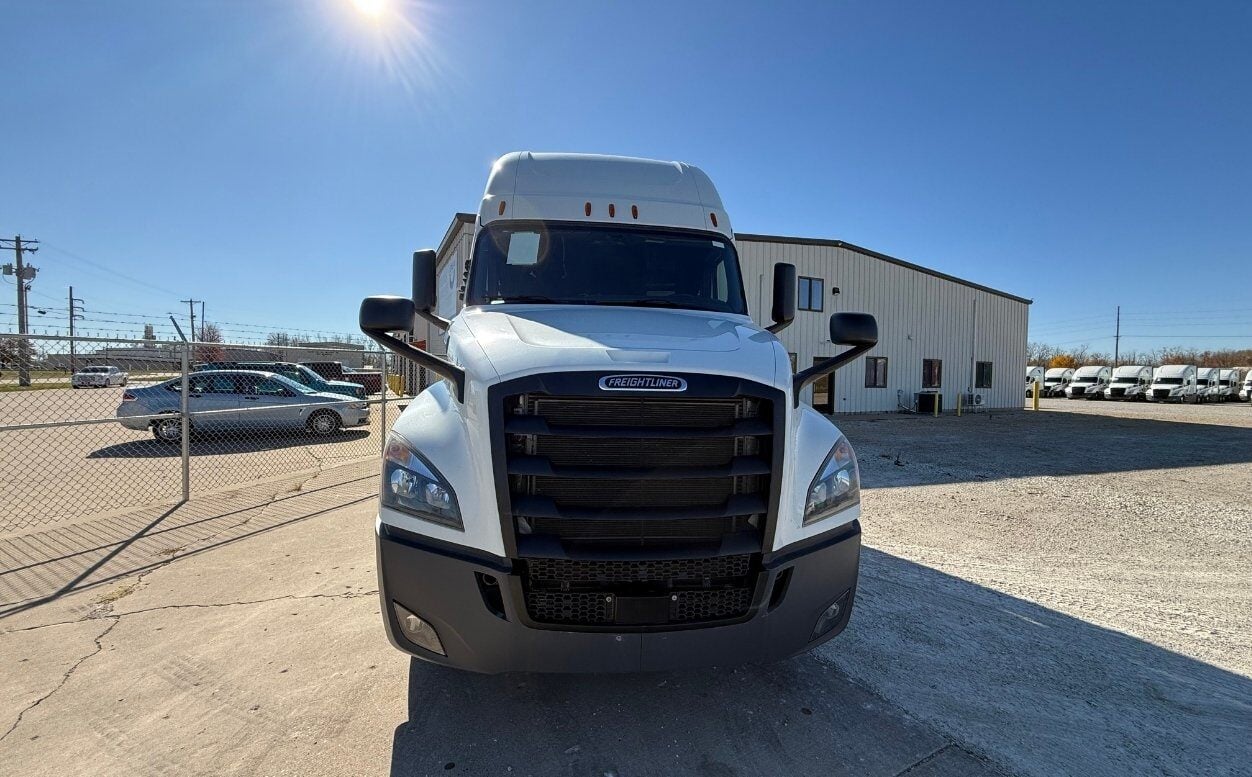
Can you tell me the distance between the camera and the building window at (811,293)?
73.9 ft

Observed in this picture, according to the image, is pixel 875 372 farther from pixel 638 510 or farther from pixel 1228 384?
pixel 1228 384

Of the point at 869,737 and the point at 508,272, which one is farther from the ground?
the point at 508,272

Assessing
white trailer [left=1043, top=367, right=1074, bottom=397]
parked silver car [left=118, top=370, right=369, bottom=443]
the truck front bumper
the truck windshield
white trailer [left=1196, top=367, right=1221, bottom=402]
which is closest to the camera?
the truck front bumper

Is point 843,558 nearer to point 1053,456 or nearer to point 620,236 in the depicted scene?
point 620,236

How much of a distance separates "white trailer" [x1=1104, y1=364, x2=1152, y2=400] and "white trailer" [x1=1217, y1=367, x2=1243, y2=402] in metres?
4.99

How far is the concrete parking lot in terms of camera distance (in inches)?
97.5

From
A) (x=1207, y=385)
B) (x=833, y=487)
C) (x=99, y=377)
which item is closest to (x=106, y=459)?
(x=99, y=377)

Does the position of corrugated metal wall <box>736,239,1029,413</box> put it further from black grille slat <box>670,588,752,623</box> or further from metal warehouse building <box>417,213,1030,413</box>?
black grille slat <box>670,588,752,623</box>

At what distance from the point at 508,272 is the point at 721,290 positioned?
144cm

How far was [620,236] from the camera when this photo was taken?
13.2 ft

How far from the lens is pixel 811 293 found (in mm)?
22859

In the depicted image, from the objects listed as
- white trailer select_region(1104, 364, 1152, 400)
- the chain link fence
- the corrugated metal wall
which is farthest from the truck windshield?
white trailer select_region(1104, 364, 1152, 400)

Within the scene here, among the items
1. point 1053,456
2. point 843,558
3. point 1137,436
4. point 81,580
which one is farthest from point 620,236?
point 1137,436

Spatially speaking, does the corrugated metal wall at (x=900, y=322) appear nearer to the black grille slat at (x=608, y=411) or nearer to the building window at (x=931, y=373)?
the building window at (x=931, y=373)
